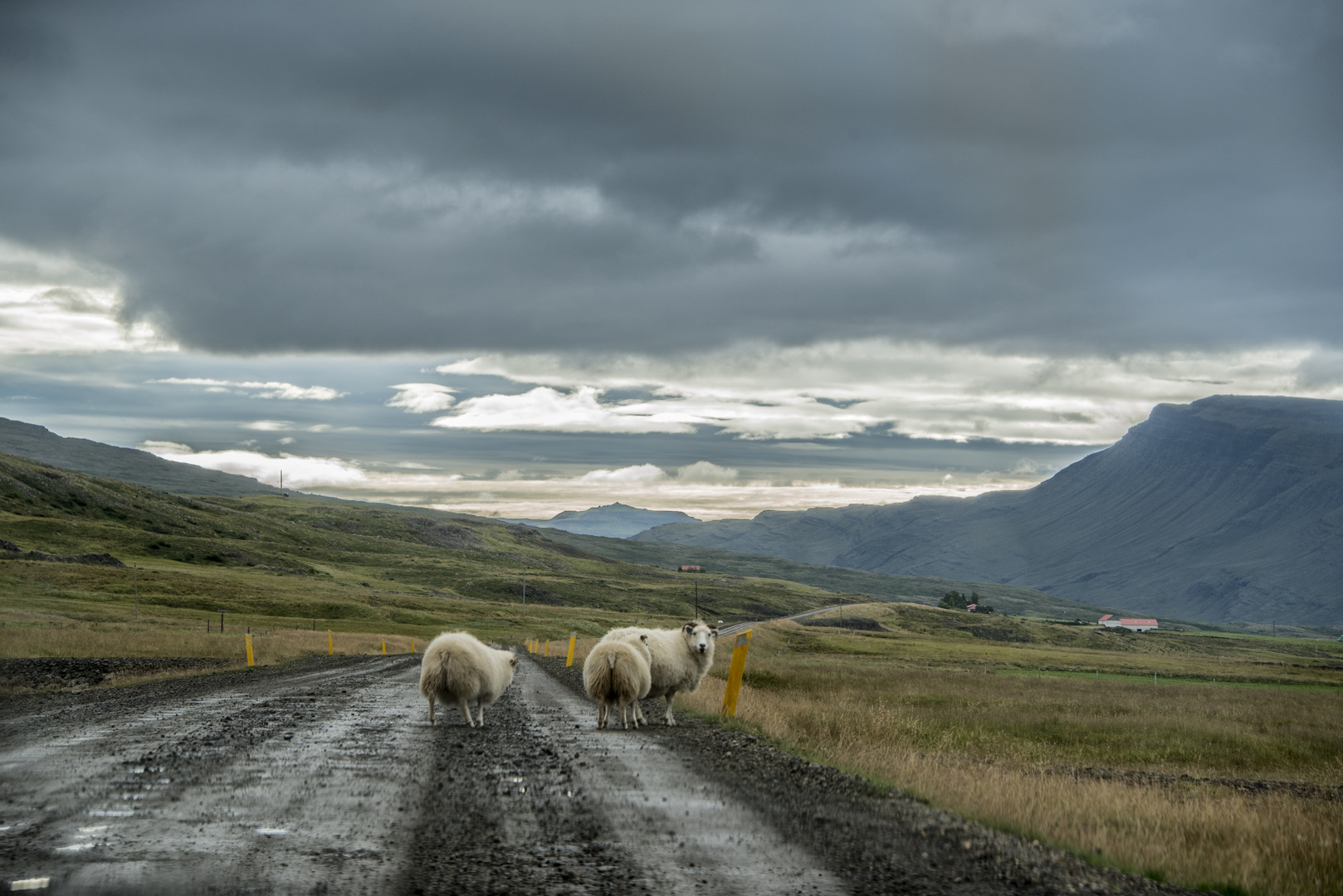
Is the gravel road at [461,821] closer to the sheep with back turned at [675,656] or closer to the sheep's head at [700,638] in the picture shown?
the sheep with back turned at [675,656]

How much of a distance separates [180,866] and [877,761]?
9684mm

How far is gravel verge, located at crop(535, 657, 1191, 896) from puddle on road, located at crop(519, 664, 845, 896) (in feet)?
0.92

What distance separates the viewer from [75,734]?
13.7m

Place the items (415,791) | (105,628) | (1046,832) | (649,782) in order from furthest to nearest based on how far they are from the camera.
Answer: (105,628) → (649,782) → (415,791) → (1046,832)

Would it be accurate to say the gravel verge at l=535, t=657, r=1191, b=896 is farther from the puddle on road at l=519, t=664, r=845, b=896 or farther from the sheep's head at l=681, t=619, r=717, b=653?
the sheep's head at l=681, t=619, r=717, b=653

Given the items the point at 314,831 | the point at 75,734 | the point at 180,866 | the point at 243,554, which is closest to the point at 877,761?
the point at 314,831

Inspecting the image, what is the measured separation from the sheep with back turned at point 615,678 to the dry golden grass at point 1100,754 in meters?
2.46

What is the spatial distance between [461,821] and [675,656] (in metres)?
11.4

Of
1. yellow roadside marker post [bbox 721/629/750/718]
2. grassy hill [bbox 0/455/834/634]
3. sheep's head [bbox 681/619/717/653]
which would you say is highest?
sheep's head [bbox 681/619/717/653]

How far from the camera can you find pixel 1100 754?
84.8 ft

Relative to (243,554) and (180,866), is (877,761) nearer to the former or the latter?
(180,866)

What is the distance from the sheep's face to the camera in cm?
1927

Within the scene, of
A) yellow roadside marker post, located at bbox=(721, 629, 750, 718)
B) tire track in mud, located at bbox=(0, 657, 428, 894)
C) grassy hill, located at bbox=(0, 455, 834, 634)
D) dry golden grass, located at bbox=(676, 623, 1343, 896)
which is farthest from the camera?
grassy hill, located at bbox=(0, 455, 834, 634)

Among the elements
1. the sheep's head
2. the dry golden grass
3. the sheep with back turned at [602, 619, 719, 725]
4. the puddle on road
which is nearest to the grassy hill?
the sheep with back turned at [602, 619, 719, 725]
